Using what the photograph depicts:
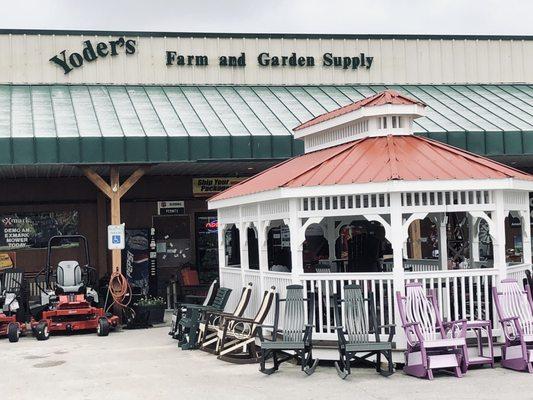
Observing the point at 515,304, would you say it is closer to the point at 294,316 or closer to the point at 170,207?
the point at 294,316

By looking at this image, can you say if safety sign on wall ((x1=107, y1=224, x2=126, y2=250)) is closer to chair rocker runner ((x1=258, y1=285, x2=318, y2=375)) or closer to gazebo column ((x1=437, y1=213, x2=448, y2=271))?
chair rocker runner ((x1=258, y1=285, x2=318, y2=375))

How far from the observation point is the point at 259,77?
22969 mm

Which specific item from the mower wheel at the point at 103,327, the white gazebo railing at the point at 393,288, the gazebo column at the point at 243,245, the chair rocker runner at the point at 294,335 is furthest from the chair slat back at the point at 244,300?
the mower wheel at the point at 103,327

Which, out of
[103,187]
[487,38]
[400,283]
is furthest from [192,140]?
[487,38]

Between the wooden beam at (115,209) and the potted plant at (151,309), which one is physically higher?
the wooden beam at (115,209)

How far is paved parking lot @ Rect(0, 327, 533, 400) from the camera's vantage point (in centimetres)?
968

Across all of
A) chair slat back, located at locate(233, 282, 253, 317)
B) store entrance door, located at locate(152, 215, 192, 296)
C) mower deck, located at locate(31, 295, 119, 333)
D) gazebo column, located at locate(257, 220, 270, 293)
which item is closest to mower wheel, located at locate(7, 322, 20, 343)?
mower deck, located at locate(31, 295, 119, 333)

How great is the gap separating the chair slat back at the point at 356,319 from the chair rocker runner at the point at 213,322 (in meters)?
2.50

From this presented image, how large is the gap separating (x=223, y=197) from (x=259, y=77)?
8.50m

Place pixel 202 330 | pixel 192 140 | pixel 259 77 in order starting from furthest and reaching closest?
pixel 259 77 < pixel 192 140 < pixel 202 330

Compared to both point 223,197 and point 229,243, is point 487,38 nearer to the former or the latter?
point 229,243

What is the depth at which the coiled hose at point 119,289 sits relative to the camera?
17.0 m

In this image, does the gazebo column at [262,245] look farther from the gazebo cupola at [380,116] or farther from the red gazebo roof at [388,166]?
the gazebo cupola at [380,116]

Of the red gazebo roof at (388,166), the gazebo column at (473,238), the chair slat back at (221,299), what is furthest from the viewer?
the gazebo column at (473,238)
